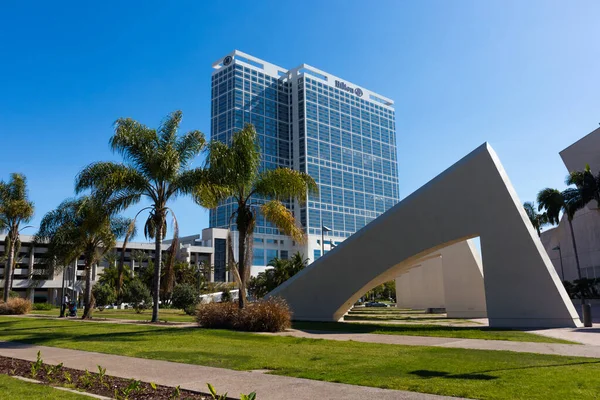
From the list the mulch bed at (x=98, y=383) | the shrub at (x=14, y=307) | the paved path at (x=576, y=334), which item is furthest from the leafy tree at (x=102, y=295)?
the paved path at (x=576, y=334)

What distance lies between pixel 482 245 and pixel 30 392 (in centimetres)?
→ 1468

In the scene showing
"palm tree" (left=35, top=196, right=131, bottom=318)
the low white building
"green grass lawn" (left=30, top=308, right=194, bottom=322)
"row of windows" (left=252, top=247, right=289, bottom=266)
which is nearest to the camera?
"green grass lawn" (left=30, top=308, right=194, bottom=322)

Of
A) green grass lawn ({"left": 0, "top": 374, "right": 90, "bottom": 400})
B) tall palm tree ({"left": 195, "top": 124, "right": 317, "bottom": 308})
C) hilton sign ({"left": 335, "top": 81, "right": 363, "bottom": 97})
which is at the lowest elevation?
green grass lawn ({"left": 0, "top": 374, "right": 90, "bottom": 400})

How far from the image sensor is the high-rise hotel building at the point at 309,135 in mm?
127062

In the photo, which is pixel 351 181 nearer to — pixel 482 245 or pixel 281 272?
pixel 281 272

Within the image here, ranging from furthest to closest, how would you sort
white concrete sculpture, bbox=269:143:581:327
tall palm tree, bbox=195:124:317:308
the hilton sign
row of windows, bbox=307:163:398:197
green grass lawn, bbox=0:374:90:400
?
the hilton sign, row of windows, bbox=307:163:398:197, tall palm tree, bbox=195:124:317:308, white concrete sculpture, bbox=269:143:581:327, green grass lawn, bbox=0:374:90:400

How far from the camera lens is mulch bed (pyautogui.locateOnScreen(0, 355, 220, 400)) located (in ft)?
21.1

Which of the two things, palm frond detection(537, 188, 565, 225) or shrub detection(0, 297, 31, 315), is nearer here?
shrub detection(0, 297, 31, 315)

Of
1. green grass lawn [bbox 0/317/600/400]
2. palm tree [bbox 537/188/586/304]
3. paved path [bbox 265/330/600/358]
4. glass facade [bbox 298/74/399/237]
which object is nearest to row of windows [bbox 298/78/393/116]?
glass facade [bbox 298/74/399/237]

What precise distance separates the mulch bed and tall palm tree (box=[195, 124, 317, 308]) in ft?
31.4

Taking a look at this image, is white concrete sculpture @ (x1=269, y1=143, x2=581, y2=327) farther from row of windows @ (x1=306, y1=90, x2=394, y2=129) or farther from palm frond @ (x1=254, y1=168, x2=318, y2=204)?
row of windows @ (x1=306, y1=90, x2=394, y2=129)

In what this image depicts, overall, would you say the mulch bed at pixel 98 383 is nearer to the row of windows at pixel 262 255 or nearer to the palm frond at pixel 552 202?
the palm frond at pixel 552 202

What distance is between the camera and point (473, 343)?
12.2m

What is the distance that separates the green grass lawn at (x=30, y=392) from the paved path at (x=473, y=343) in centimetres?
839
